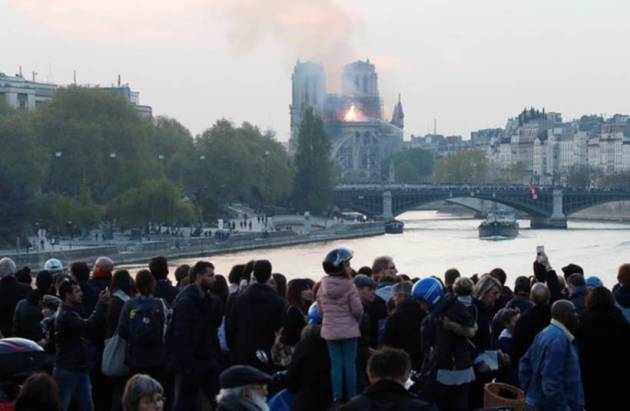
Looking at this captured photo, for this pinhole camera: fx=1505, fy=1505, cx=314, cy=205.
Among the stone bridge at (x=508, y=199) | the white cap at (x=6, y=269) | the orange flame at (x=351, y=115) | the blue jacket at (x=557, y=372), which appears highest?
the orange flame at (x=351, y=115)

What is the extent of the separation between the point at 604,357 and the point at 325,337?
3.88 feet

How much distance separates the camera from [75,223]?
138 ft

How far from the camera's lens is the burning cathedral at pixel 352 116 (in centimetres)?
11475

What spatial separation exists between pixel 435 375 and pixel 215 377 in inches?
39.8

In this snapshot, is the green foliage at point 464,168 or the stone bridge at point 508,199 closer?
the stone bridge at point 508,199

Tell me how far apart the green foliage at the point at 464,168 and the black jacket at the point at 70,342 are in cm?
9582

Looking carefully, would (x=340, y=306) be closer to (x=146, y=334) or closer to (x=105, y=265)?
(x=146, y=334)

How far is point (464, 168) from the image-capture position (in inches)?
4102

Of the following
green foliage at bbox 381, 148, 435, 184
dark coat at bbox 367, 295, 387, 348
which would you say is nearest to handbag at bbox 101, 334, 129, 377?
dark coat at bbox 367, 295, 387, 348

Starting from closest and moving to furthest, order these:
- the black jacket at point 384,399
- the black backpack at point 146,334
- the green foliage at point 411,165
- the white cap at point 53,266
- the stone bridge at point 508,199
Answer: the black jacket at point 384,399, the black backpack at point 146,334, the white cap at point 53,266, the stone bridge at point 508,199, the green foliage at point 411,165

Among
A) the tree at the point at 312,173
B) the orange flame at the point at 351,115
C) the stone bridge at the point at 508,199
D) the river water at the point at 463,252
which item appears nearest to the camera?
the river water at the point at 463,252

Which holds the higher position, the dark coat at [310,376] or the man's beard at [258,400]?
the man's beard at [258,400]

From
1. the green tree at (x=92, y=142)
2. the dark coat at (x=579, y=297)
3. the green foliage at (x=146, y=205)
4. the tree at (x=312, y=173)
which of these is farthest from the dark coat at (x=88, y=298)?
the tree at (x=312, y=173)

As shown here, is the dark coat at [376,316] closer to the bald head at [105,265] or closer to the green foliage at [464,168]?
the bald head at [105,265]
